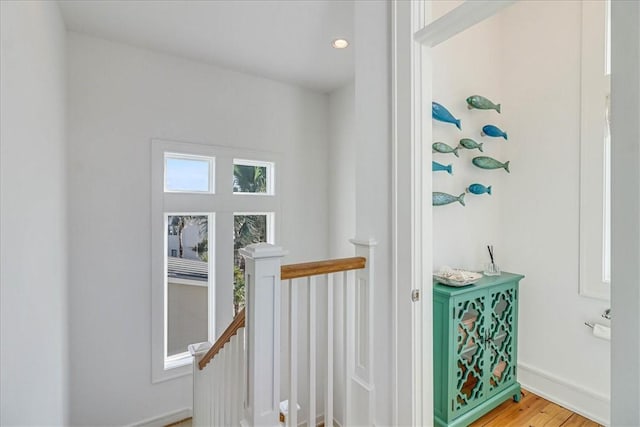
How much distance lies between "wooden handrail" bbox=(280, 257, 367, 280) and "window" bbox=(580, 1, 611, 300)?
146 centimetres

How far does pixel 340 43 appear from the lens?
2609mm

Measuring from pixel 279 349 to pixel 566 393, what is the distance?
6.37 ft

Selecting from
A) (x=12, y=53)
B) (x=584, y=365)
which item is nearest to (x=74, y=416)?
(x=12, y=53)

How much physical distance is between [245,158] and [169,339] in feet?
6.07

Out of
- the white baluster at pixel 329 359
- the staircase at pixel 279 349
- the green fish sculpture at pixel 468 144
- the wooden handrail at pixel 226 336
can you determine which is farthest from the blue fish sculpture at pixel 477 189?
the wooden handrail at pixel 226 336

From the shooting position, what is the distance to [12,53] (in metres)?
1.20

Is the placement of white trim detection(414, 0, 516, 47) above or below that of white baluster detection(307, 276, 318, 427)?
above

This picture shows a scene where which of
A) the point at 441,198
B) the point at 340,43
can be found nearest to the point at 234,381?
the point at 441,198

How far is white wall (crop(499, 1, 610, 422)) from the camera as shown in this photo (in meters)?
1.99

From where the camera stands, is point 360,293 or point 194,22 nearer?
point 360,293

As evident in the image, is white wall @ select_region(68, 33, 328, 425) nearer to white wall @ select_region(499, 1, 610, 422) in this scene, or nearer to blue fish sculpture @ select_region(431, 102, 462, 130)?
blue fish sculpture @ select_region(431, 102, 462, 130)

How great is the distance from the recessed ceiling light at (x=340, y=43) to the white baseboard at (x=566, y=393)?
279 centimetres

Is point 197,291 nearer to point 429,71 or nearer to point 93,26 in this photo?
point 93,26

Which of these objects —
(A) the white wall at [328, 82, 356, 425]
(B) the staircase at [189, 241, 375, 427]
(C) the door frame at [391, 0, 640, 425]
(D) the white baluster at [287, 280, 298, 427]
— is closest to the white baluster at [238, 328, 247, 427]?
(B) the staircase at [189, 241, 375, 427]
